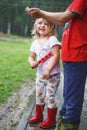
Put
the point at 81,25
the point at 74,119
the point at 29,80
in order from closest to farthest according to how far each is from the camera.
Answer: the point at 81,25 < the point at 74,119 < the point at 29,80

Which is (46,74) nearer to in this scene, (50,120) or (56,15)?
(50,120)

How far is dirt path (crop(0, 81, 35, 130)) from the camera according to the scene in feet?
16.0

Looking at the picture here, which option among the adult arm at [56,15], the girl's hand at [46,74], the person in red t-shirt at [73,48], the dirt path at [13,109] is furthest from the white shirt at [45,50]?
the dirt path at [13,109]

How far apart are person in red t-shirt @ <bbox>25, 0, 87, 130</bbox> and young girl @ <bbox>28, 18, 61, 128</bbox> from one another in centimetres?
61

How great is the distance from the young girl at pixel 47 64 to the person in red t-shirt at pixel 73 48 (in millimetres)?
615

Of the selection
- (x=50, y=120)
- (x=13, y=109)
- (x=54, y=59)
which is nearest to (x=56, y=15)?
(x=54, y=59)

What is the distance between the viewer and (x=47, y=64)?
13.9ft

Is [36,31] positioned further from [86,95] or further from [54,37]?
[86,95]

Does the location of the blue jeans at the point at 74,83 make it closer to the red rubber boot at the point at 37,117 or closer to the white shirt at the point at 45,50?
the white shirt at the point at 45,50

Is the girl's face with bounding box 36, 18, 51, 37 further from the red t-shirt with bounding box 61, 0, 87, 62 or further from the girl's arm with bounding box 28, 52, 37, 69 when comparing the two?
the red t-shirt with bounding box 61, 0, 87, 62

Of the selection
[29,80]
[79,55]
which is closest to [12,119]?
[79,55]

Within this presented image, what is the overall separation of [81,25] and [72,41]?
0.56ft

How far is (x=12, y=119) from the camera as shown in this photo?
513cm

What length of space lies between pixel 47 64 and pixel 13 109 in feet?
5.73
